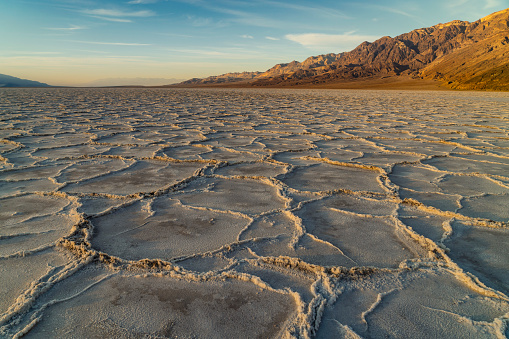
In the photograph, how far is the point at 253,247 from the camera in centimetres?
146

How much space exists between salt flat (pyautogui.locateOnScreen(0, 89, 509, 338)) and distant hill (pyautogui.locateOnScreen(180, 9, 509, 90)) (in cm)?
3181

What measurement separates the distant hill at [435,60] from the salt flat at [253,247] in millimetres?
31808

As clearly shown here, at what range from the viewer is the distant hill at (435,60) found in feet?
109

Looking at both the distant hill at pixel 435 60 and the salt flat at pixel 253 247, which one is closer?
the salt flat at pixel 253 247

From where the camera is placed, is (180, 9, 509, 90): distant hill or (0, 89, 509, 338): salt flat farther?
(180, 9, 509, 90): distant hill

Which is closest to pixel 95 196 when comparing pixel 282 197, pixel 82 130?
pixel 282 197

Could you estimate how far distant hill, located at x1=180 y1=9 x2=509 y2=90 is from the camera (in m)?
33.2

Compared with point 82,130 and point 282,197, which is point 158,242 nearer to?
point 282,197

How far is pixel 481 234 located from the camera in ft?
5.20

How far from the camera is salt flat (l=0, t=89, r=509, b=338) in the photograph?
3.30 feet

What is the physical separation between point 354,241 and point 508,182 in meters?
1.72

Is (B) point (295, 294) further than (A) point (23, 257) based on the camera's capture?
No

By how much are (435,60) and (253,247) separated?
262ft

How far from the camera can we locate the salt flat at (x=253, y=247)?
3.30ft
